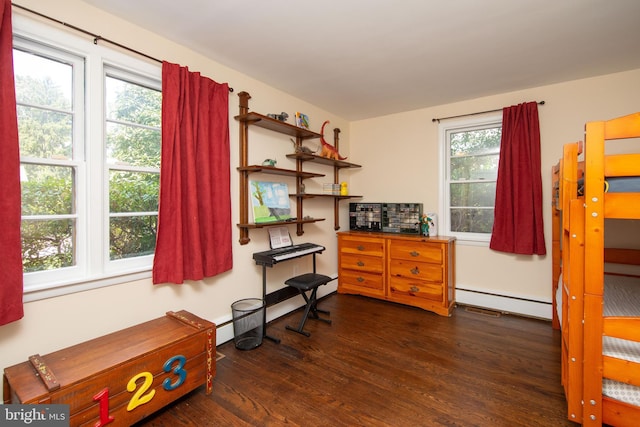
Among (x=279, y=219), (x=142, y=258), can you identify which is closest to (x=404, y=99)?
(x=279, y=219)

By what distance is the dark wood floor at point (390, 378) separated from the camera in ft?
5.44

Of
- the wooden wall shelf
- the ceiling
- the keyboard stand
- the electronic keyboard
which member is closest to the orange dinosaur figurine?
the wooden wall shelf

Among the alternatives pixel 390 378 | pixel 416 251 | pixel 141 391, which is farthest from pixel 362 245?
pixel 141 391

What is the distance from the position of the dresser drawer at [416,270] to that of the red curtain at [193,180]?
6.26 feet

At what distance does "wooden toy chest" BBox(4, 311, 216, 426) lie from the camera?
1.31 m

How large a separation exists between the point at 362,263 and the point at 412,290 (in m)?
0.68

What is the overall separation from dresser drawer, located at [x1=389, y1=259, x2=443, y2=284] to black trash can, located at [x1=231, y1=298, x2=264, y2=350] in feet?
5.32

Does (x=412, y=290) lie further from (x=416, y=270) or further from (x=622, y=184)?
(x=622, y=184)

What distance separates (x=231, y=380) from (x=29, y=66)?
89.2 inches

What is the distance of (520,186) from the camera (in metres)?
2.98

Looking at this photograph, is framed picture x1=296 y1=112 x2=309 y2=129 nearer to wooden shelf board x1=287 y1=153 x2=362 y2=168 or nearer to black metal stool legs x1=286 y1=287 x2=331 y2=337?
wooden shelf board x1=287 y1=153 x2=362 y2=168

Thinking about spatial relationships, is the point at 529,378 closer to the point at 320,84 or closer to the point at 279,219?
the point at 279,219

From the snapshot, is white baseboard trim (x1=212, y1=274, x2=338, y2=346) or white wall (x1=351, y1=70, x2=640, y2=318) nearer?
white baseboard trim (x1=212, y1=274, x2=338, y2=346)

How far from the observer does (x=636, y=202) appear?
1335 mm
